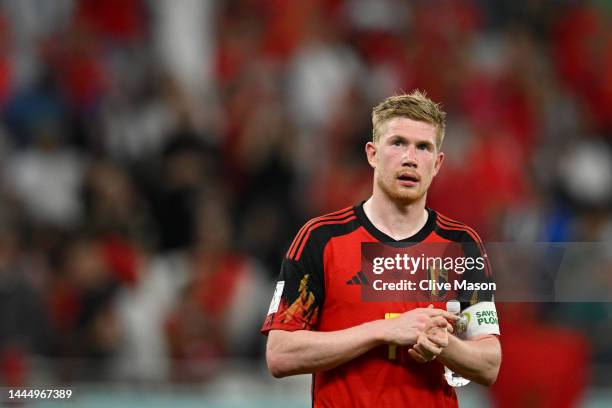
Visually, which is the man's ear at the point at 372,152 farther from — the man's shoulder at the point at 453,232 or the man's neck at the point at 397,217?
the man's shoulder at the point at 453,232

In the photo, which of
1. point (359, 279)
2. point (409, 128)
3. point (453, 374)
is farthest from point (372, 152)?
point (453, 374)

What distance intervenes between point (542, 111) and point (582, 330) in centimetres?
368

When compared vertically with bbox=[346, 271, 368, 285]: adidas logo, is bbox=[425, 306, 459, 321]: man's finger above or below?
below

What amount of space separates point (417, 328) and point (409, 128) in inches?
27.7

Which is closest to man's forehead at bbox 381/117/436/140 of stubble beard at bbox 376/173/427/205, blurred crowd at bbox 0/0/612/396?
stubble beard at bbox 376/173/427/205

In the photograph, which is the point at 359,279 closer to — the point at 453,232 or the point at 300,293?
the point at 300,293

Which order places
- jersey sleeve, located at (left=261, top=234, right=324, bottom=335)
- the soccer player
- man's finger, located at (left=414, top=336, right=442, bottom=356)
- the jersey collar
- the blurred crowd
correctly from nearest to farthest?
man's finger, located at (left=414, top=336, right=442, bottom=356) → the soccer player → jersey sleeve, located at (left=261, top=234, right=324, bottom=335) → the jersey collar → the blurred crowd

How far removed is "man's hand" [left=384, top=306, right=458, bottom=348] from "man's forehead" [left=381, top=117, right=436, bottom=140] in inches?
24.2

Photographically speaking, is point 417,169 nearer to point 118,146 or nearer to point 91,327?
point 91,327

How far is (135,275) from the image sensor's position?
29.6 ft

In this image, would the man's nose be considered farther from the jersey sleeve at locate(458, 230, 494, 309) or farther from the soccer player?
the jersey sleeve at locate(458, 230, 494, 309)

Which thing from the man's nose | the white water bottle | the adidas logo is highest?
the man's nose

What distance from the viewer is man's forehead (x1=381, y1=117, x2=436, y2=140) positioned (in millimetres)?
4148

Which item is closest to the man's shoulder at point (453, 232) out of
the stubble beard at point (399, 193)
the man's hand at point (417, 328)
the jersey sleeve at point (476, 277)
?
the jersey sleeve at point (476, 277)
